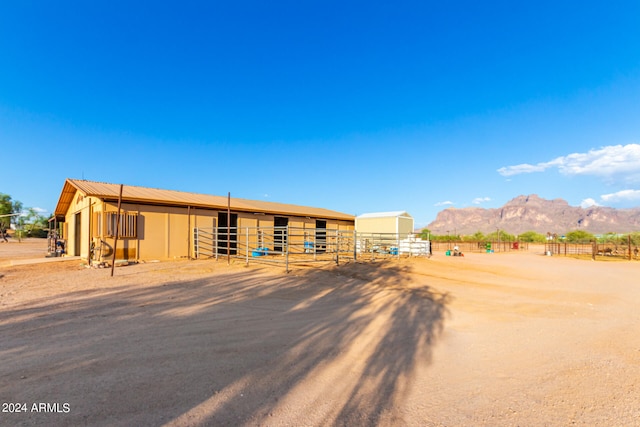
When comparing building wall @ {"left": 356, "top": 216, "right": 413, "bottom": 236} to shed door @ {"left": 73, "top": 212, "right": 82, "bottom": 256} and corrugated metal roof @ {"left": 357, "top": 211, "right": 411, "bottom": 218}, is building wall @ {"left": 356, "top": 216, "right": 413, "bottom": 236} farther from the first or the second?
shed door @ {"left": 73, "top": 212, "right": 82, "bottom": 256}

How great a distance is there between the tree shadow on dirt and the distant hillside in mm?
128837

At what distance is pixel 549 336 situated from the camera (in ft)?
17.0

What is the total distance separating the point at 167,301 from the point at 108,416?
14.7 feet

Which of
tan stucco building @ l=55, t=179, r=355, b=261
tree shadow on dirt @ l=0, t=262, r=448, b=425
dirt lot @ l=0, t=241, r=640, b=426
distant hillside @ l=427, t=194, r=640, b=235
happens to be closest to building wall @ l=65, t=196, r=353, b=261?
tan stucco building @ l=55, t=179, r=355, b=261

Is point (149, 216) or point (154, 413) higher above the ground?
point (149, 216)

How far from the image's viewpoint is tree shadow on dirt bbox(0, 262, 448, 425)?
2.78 m

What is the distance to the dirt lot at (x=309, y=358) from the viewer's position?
2801 millimetres

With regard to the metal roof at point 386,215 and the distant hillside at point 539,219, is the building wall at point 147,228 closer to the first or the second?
the metal roof at point 386,215

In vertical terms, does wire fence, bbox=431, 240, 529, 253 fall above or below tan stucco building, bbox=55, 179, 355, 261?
below

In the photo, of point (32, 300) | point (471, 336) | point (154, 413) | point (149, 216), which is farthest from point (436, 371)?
point (149, 216)

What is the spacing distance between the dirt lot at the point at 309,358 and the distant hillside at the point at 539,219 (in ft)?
419

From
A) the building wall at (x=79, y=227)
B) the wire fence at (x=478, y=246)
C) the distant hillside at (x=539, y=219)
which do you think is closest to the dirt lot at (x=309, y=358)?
the building wall at (x=79, y=227)

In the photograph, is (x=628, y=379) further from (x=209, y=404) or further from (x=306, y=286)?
(x=306, y=286)

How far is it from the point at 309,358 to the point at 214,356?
1.12m
